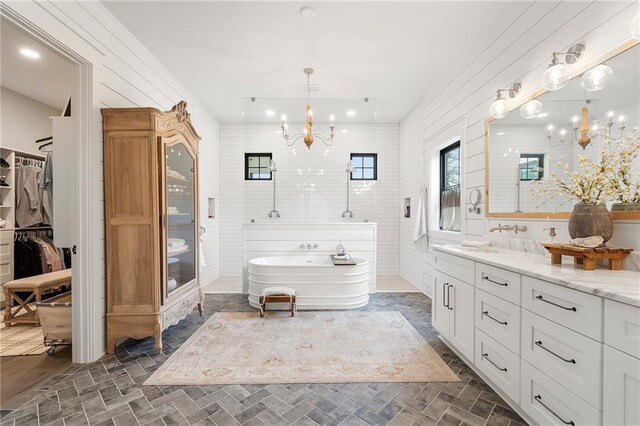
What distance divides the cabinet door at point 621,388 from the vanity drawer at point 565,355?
3cm

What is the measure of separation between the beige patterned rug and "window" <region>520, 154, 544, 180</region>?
173cm

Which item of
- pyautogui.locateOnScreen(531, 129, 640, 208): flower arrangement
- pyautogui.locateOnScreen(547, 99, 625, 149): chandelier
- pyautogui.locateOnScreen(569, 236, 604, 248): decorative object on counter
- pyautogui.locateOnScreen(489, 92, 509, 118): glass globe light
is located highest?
pyautogui.locateOnScreen(489, 92, 509, 118): glass globe light

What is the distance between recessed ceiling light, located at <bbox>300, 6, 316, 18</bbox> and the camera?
2549 millimetres

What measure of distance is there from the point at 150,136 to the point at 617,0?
3.49 metres

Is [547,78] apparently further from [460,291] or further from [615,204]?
[460,291]

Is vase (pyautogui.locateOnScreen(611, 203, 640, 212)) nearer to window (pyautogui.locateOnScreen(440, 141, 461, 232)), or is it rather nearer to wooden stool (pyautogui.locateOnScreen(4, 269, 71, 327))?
window (pyautogui.locateOnScreen(440, 141, 461, 232))

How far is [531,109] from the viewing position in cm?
228

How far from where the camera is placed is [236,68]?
3.68 metres

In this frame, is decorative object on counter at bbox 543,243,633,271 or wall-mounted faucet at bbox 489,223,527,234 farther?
wall-mounted faucet at bbox 489,223,527,234

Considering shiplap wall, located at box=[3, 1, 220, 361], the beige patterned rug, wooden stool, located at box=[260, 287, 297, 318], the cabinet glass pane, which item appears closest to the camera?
shiplap wall, located at box=[3, 1, 220, 361]

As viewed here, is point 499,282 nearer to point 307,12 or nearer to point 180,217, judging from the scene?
point 307,12

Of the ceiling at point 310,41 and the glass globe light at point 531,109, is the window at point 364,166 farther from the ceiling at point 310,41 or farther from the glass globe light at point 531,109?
the glass globe light at point 531,109

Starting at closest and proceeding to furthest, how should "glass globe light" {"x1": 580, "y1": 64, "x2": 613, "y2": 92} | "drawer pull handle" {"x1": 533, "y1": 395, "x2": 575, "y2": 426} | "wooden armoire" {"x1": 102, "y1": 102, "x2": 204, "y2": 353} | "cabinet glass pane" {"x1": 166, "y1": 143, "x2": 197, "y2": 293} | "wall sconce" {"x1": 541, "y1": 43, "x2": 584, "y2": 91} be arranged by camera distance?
"drawer pull handle" {"x1": 533, "y1": 395, "x2": 575, "y2": 426} < "glass globe light" {"x1": 580, "y1": 64, "x2": 613, "y2": 92} < "wall sconce" {"x1": 541, "y1": 43, "x2": 584, "y2": 91} < "wooden armoire" {"x1": 102, "y1": 102, "x2": 204, "y2": 353} < "cabinet glass pane" {"x1": 166, "y1": 143, "x2": 197, "y2": 293}

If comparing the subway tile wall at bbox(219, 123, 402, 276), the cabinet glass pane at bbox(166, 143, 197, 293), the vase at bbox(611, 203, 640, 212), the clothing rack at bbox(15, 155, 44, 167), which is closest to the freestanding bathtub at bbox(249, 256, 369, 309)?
the cabinet glass pane at bbox(166, 143, 197, 293)
